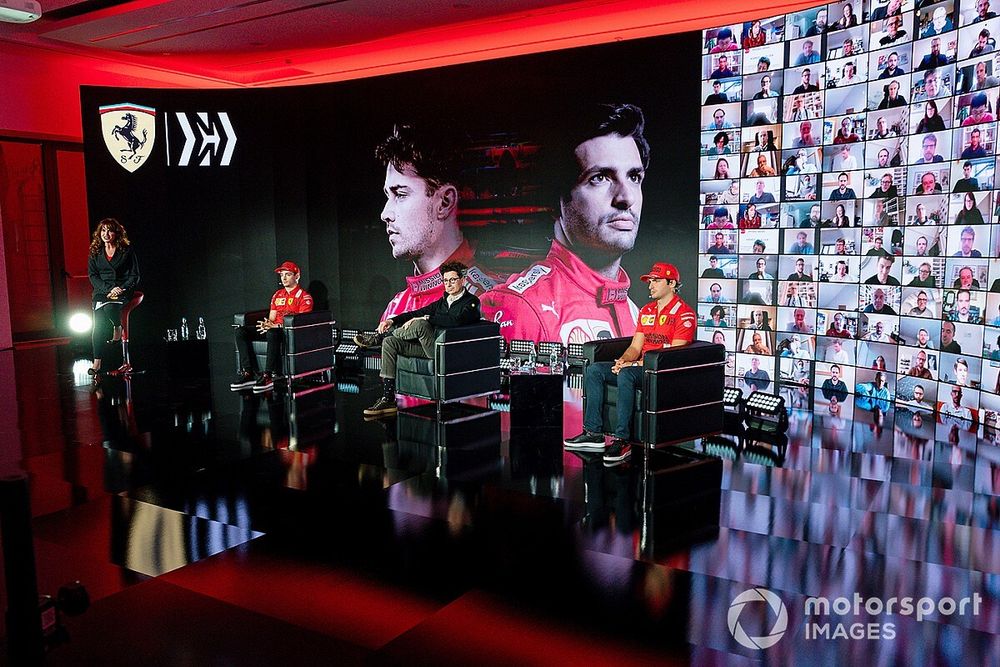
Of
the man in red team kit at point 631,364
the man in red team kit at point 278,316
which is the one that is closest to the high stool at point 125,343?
the man in red team kit at point 278,316

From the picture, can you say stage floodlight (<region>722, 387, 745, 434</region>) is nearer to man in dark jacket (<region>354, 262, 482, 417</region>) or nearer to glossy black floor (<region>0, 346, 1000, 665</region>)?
glossy black floor (<region>0, 346, 1000, 665</region>)

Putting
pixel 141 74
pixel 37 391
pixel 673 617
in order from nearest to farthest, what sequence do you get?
pixel 673 617, pixel 37 391, pixel 141 74

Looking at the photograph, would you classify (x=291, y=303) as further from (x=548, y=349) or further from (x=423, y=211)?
(x=548, y=349)

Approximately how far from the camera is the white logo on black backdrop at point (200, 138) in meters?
9.70

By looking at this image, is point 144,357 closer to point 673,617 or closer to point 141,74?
point 141,74

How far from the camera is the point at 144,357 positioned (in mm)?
9297

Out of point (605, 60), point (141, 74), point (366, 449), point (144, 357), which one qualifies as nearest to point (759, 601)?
point (366, 449)

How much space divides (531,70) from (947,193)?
411cm

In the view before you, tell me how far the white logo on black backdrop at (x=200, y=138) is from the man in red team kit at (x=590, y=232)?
13.2 feet

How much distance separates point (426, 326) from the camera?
6449mm

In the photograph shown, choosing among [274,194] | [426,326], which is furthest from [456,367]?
[274,194]

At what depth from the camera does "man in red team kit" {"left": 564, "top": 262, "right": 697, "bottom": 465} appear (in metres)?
5.07

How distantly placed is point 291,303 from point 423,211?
2.27 meters

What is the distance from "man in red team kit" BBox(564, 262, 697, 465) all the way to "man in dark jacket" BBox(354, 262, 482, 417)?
4.58 feet
